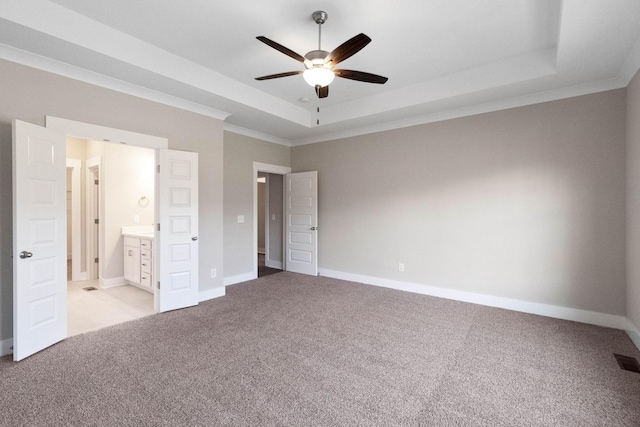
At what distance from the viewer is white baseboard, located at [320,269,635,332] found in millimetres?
3352

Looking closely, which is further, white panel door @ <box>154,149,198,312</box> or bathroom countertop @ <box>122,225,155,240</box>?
bathroom countertop @ <box>122,225,155,240</box>

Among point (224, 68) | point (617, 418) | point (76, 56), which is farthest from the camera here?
point (224, 68)

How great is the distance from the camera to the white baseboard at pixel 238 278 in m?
5.10

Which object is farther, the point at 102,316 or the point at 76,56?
the point at 102,316

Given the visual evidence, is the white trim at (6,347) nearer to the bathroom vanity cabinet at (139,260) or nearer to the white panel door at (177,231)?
the white panel door at (177,231)

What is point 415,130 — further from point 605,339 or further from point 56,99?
point 56,99

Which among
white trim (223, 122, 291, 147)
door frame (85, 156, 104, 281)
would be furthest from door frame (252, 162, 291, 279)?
door frame (85, 156, 104, 281)

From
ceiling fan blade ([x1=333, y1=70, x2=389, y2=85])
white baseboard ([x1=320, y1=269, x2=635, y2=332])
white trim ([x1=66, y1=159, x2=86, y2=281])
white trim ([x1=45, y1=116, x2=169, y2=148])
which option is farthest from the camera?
white trim ([x1=66, y1=159, x2=86, y2=281])

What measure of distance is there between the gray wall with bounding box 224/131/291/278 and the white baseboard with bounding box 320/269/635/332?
2.06 meters

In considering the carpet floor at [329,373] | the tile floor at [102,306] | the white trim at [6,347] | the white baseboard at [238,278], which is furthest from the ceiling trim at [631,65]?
the white trim at [6,347]

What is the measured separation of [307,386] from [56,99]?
11.8 feet

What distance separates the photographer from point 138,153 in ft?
A: 17.7

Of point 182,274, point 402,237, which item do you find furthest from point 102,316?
point 402,237

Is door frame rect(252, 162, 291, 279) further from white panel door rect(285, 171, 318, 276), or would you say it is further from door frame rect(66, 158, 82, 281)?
door frame rect(66, 158, 82, 281)
